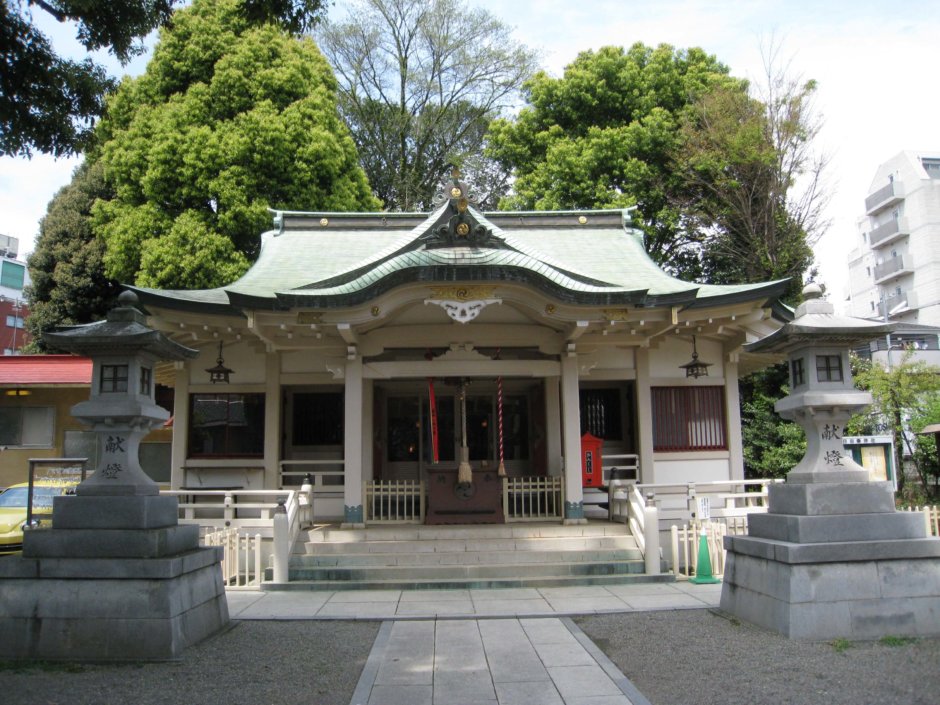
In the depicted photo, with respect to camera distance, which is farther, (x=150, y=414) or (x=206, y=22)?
(x=206, y=22)

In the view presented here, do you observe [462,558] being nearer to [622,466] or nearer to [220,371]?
[622,466]

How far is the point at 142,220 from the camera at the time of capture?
2080 centimetres

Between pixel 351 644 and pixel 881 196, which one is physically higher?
pixel 881 196

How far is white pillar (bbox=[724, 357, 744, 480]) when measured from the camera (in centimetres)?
1384

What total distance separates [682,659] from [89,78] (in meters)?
8.80

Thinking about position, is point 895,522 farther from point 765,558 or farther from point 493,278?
point 493,278

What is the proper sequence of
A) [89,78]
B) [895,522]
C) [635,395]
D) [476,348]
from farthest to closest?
[635,395] → [476,348] → [89,78] → [895,522]

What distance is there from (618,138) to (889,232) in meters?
32.9

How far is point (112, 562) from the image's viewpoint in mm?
6707

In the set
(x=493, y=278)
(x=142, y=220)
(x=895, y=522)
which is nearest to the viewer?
(x=895, y=522)

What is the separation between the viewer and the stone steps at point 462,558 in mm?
10383

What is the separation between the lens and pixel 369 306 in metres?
11.4

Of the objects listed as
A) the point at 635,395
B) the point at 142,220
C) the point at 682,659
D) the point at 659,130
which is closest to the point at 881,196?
the point at 659,130

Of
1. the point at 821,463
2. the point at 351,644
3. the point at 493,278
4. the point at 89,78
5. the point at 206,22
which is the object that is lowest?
the point at 351,644
